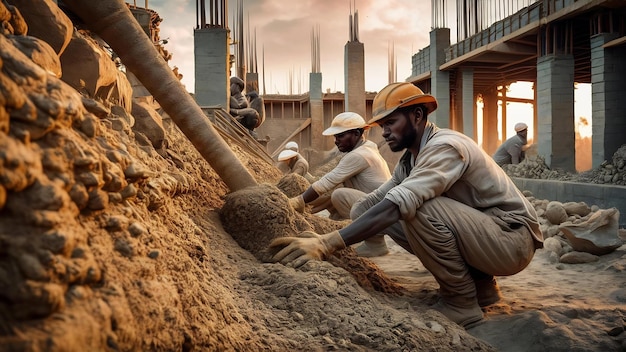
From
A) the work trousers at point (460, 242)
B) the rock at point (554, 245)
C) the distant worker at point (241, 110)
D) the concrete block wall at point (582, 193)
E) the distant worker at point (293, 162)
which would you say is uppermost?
the distant worker at point (241, 110)

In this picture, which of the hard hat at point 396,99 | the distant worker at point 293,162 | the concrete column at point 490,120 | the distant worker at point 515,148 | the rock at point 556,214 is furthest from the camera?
the concrete column at point 490,120

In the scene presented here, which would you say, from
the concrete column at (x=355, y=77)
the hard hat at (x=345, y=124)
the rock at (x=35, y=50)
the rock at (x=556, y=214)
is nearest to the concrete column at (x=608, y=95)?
the rock at (x=556, y=214)

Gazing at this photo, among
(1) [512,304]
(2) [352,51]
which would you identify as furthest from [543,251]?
(2) [352,51]

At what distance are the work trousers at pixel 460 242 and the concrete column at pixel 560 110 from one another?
898cm

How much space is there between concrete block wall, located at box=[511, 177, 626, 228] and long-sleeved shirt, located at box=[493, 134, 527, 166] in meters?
1.77

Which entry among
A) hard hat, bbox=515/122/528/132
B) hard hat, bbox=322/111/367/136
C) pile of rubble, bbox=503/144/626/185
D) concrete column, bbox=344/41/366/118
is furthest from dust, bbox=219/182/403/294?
concrete column, bbox=344/41/366/118

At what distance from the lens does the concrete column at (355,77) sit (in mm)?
18125

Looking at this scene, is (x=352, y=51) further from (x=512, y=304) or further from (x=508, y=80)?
(x=512, y=304)

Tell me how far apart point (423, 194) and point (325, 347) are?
0.92 metres

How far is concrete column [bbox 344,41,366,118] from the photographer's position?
59.5ft

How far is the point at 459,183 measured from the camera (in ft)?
8.23

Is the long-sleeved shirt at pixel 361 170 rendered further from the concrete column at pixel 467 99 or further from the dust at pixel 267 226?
the concrete column at pixel 467 99

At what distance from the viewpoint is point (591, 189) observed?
6.62 meters

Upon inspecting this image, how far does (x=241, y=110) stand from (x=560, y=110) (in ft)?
23.7
